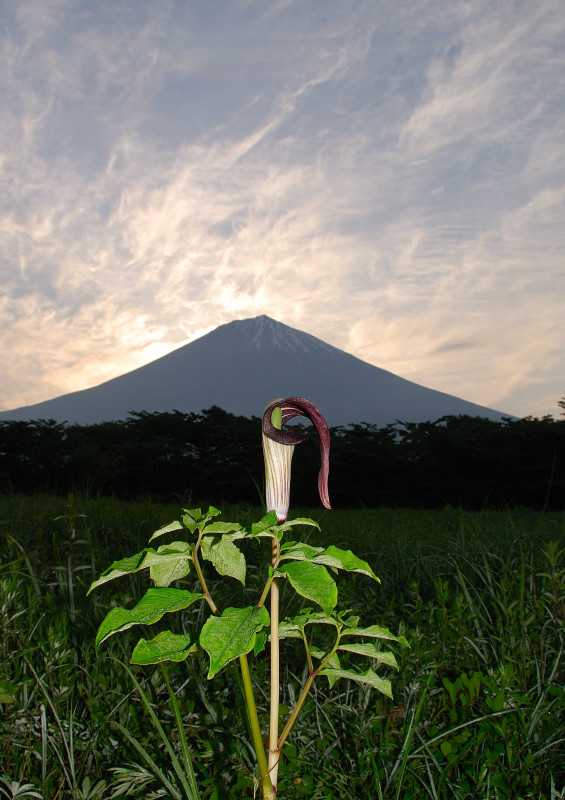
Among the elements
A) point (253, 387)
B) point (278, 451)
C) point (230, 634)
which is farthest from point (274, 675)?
point (253, 387)

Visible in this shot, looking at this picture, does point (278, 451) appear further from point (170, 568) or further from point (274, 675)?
point (274, 675)

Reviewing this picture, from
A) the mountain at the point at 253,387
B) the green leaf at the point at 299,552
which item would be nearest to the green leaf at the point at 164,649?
the green leaf at the point at 299,552

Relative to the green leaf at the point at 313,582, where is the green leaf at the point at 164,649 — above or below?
below

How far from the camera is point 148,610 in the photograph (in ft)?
3.85

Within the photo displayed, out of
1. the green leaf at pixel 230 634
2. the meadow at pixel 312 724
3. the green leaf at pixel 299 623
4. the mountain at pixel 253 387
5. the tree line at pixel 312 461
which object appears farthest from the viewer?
the mountain at pixel 253 387

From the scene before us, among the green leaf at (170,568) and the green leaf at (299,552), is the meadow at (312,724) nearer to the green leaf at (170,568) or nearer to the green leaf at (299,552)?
the green leaf at (170,568)

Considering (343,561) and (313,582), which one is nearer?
(313,582)

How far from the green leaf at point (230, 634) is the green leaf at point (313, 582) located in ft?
0.29

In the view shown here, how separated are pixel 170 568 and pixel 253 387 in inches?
3358

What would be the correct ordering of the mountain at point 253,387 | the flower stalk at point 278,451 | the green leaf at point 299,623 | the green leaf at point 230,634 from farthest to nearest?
the mountain at point 253,387 → the green leaf at point 299,623 → the flower stalk at point 278,451 → the green leaf at point 230,634

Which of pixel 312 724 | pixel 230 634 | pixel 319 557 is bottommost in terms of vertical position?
pixel 312 724

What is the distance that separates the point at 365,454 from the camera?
47.4 feet

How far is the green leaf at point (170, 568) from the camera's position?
1.32 meters

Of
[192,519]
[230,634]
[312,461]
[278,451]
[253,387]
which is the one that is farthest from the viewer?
[253,387]
